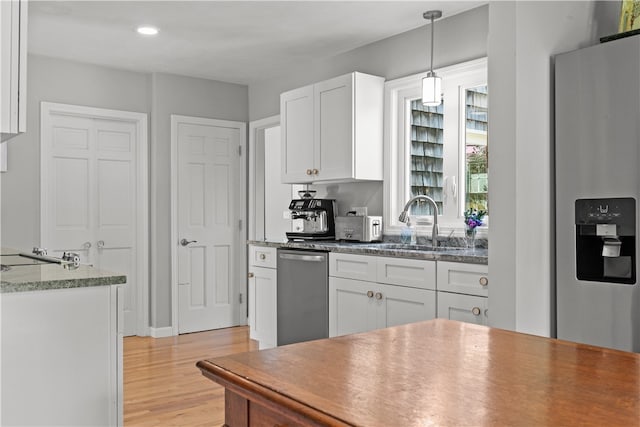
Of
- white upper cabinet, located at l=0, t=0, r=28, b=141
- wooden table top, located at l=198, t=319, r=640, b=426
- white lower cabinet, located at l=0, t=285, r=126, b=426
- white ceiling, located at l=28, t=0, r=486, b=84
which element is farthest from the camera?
white ceiling, located at l=28, t=0, r=486, b=84

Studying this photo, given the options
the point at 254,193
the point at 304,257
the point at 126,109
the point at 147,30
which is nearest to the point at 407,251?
the point at 304,257

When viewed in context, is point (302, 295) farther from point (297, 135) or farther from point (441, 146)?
point (441, 146)

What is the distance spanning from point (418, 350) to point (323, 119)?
3.33m

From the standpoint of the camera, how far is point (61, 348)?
2.03 metres

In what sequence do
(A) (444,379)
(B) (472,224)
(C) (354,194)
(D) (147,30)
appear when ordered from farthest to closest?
(C) (354,194), (D) (147,30), (B) (472,224), (A) (444,379)

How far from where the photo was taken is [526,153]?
7.73ft

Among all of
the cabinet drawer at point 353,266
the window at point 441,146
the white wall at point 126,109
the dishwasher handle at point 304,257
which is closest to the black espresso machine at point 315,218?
the dishwasher handle at point 304,257

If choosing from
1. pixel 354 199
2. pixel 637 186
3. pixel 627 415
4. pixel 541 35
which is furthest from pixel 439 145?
pixel 627 415

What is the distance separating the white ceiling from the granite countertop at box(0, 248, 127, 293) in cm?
199

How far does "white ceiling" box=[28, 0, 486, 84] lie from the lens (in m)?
3.63

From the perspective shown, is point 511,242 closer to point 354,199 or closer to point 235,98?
point 354,199

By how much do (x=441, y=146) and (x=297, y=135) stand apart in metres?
1.21

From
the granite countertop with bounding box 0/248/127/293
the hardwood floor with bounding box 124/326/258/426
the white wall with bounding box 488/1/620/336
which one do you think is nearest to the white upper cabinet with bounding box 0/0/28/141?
the granite countertop with bounding box 0/248/127/293

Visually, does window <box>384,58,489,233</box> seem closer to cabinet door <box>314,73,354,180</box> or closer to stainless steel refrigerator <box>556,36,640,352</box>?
cabinet door <box>314,73,354,180</box>
